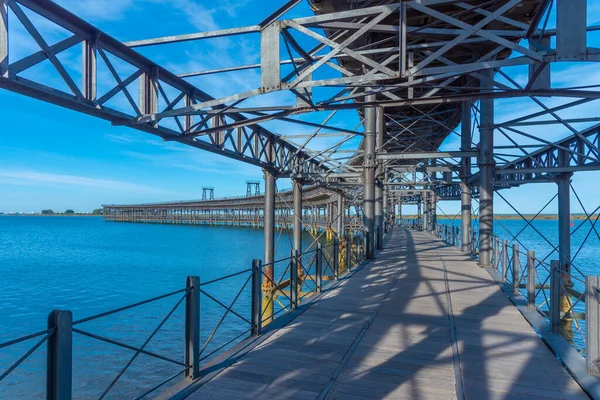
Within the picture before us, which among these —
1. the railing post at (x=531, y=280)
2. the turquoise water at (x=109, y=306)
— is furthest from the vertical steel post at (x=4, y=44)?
the railing post at (x=531, y=280)

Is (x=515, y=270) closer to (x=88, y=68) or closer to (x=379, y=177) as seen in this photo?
(x=88, y=68)

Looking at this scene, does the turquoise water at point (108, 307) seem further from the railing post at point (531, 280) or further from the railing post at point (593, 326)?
the railing post at point (593, 326)

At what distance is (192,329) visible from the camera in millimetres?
4855

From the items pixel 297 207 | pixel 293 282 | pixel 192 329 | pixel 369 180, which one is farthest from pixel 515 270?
pixel 297 207

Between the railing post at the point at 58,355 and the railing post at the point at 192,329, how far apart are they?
171 cm

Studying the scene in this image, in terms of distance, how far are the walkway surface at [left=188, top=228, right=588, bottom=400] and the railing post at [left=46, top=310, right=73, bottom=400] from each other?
1.57 metres

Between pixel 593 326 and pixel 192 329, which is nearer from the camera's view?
pixel 593 326

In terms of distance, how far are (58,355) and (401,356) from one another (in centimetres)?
444

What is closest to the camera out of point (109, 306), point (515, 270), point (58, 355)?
point (58, 355)

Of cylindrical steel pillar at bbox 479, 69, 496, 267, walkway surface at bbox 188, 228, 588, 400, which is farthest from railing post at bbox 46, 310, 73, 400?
cylindrical steel pillar at bbox 479, 69, 496, 267

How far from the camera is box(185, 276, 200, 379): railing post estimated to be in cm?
471

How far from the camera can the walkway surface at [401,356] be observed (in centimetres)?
438

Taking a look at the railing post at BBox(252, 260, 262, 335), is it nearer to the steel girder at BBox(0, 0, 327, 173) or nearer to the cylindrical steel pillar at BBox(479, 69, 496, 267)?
the steel girder at BBox(0, 0, 327, 173)

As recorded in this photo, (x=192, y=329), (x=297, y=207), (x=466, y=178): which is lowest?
(x=192, y=329)
